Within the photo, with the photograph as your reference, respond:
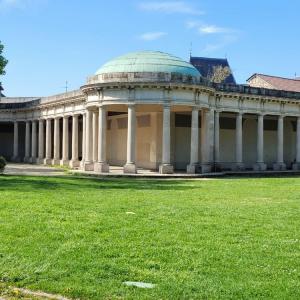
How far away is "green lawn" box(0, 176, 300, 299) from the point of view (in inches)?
319

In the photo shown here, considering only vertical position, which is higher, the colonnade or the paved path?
the colonnade

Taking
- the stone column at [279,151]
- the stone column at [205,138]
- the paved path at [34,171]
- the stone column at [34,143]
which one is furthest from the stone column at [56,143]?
the stone column at [279,151]

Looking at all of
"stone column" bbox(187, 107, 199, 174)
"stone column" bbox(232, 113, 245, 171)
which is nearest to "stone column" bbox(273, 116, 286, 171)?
"stone column" bbox(232, 113, 245, 171)

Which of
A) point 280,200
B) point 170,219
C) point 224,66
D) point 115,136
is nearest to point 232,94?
point 115,136

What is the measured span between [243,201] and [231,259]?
11192 mm

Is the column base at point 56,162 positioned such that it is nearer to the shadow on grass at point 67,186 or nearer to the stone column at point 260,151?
the stone column at point 260,151

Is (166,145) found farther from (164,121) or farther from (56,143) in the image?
(56,143)

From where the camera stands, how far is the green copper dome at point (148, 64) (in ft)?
135

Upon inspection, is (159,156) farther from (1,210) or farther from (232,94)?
(1,210)

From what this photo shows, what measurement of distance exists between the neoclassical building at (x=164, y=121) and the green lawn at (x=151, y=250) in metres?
23.2

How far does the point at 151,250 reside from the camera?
1051 cm

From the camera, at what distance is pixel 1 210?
1582 cm

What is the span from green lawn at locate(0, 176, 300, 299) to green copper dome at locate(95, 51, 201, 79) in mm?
24396

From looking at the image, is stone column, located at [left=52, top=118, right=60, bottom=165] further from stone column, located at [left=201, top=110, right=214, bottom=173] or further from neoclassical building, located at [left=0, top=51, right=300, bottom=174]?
stone column, located at [left=201, top=110, right=214, bottom=173]
